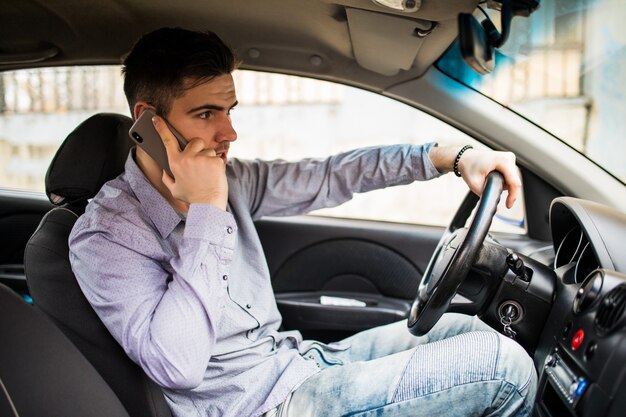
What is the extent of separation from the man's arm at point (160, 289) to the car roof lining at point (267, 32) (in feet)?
2.26

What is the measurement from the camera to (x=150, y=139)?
5.07 ft

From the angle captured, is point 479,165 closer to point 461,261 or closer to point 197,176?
point 461,261

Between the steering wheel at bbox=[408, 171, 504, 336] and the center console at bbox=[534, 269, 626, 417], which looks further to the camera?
the steering wheel at bbox=[408, 171, 504, 336]

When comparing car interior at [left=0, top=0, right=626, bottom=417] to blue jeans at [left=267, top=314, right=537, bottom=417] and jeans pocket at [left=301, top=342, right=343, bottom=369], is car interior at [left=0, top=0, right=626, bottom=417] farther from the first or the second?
jeans pocket at [left=301, top=342, right=343, bottom=369]

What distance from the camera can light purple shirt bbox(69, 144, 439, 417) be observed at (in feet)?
4.39

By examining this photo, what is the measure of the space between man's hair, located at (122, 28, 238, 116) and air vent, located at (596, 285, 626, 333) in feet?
3.42

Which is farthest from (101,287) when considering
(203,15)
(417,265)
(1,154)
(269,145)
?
(1,154)

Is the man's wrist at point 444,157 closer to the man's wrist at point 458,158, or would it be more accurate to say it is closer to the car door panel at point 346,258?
the man's wrist at point 458,158

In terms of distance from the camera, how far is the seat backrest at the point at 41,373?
4.08 ft

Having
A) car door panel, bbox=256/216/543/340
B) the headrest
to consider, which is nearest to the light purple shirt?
the headrest

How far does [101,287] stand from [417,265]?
4.65ft

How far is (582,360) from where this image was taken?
1.26 m

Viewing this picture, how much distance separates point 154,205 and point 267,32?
0.76 meters

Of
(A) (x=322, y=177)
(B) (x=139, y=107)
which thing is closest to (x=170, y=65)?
(B) (x=139, y=107)
